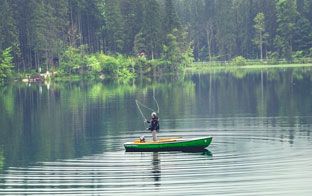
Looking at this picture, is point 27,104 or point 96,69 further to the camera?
point 96,69

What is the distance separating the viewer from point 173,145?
4288cm

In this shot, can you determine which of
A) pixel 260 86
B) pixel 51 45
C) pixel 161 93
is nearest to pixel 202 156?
pixel 161 93

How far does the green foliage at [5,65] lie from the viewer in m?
133

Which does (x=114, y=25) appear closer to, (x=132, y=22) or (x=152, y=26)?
(x=132, y=22)

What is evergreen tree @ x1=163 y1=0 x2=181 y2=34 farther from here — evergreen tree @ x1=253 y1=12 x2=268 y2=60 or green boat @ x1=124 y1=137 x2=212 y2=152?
green boat @ x1=124 y1=137 x2=212 y2=152

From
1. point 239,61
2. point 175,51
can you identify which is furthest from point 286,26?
point 175,51

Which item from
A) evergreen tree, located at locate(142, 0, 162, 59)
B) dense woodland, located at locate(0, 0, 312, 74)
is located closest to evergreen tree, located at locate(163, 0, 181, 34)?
dense woodland, located at locate(0, 0, 312, 74)

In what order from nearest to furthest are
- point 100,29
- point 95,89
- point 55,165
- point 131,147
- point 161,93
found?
point 55,165
point 131,147
point 161,93
point 95,89
point 100,29

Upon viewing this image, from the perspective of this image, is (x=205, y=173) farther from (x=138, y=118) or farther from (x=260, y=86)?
(x=260, y=86)

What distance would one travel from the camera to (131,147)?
1709 inches

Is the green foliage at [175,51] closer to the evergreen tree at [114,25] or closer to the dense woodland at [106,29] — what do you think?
the dense woodland at [106,29]

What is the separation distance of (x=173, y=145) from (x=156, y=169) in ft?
17.5

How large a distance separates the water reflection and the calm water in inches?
1.2

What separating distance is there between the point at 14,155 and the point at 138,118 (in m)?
21.5
